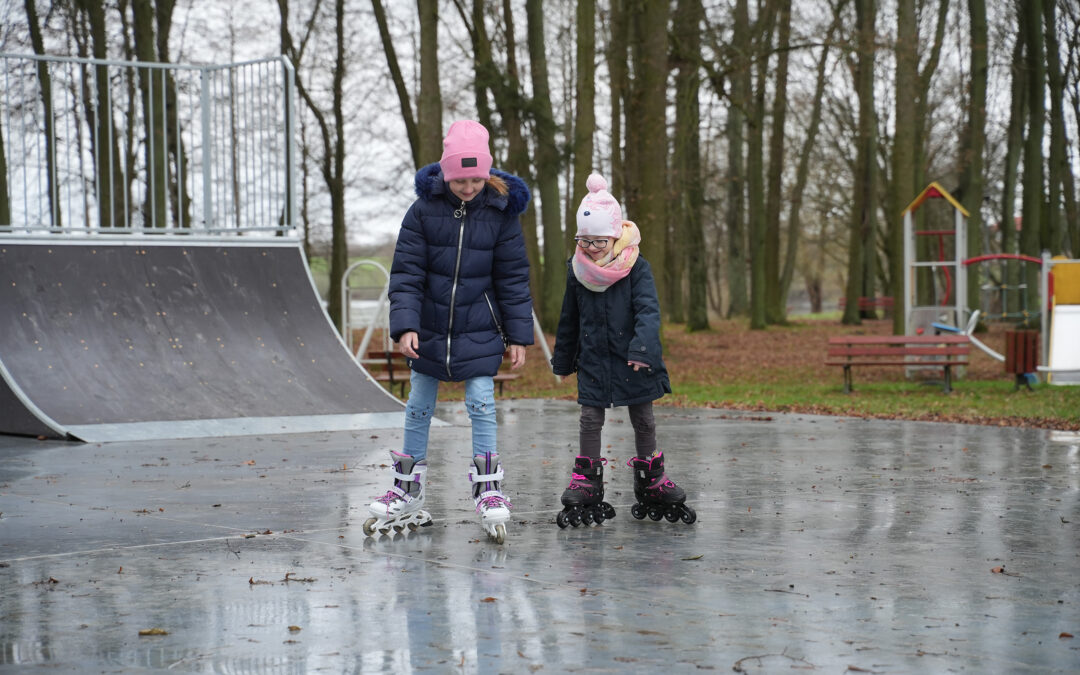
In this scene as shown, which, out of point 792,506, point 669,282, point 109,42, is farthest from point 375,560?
point 669,282

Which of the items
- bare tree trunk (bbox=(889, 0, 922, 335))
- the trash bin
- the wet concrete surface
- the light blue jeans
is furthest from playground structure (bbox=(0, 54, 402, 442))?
bare tree trunk (bbox=(889, 0, 922, 335))

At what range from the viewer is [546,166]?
2242 centimetres

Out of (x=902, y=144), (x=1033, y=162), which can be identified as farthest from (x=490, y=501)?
(x=1033, y=162)

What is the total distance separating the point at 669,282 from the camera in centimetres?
3859

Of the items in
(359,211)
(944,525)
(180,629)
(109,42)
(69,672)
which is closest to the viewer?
(69,672)

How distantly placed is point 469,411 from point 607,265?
987mm

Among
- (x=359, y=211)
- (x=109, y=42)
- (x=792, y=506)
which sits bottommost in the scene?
(x=792, y=506)

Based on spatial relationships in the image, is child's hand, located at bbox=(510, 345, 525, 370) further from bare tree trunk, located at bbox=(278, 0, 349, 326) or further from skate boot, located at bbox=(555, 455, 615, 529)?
bare tree trunk, located at bbox=(278, 0, 349, 326)

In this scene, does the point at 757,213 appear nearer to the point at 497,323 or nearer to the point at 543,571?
the point at 497,323

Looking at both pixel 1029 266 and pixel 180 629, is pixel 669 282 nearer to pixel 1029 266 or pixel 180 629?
pixel 1029 266

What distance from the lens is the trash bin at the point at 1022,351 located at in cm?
1459

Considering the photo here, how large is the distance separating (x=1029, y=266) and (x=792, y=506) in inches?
970

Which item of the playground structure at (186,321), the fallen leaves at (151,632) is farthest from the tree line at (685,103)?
the fallen leaves at (151,632)

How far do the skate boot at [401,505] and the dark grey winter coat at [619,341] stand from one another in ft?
2.85
